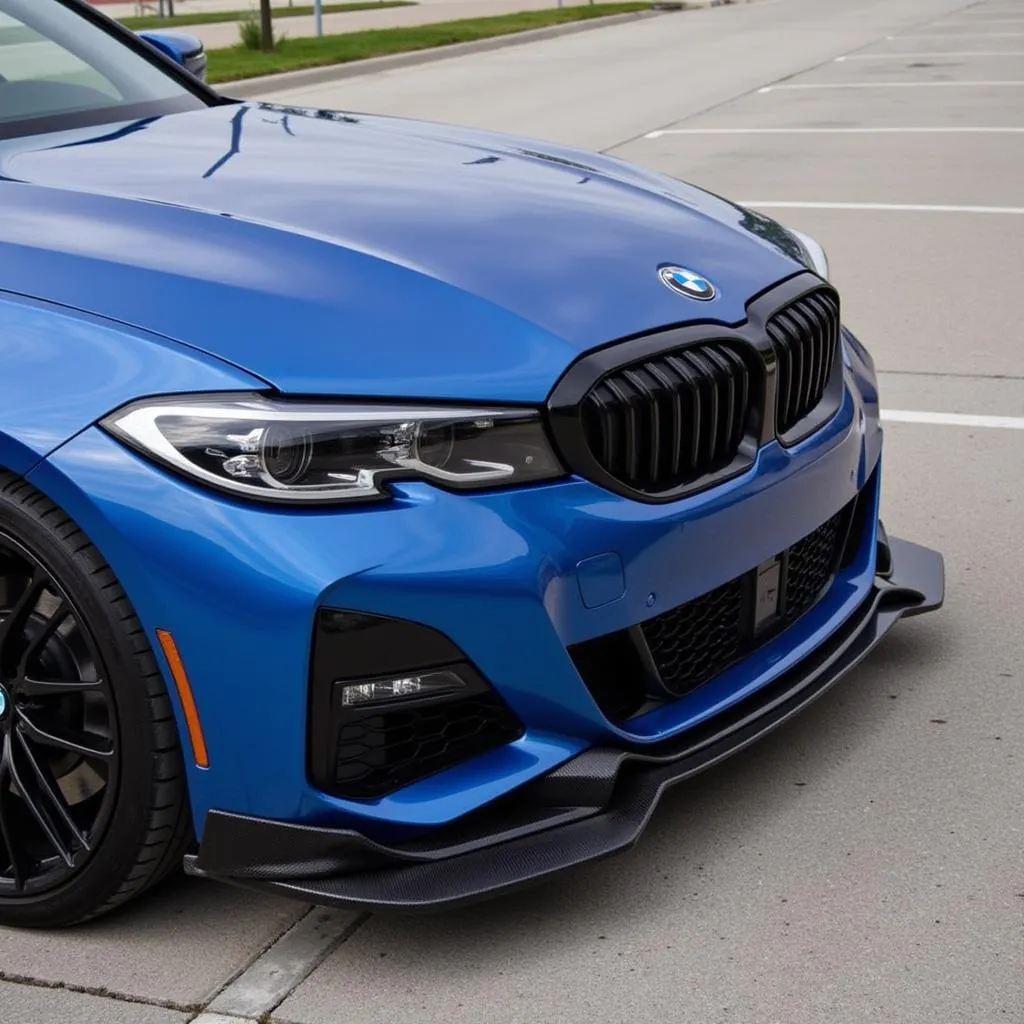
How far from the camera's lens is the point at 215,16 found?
103ft

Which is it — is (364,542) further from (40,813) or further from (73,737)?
(40,813)

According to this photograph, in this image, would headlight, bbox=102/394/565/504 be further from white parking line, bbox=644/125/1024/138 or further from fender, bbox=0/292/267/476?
white parking line, bbox=644/125/1024/138

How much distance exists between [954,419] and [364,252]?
327 cm

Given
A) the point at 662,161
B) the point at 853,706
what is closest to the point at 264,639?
the point at 853,706

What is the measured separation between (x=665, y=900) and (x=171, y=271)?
131cm

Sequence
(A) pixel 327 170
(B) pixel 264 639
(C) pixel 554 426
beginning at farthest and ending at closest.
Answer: (A) pixel 327 170 < (C) pixel 554 426 < (B) pixel 264 639

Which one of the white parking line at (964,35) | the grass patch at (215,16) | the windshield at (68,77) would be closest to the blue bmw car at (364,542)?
the windshield at (68,77)

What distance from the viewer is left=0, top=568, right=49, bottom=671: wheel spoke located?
274 cm

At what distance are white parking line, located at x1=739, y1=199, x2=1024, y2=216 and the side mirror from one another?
4.99m

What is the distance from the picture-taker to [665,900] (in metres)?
2.93

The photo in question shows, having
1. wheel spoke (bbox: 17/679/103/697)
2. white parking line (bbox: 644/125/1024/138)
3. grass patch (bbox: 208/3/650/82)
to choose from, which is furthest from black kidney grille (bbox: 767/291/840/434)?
grass patch (bbox: 208/3/650/82)

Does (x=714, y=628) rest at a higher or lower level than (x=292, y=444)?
lower

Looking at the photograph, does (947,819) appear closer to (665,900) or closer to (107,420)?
(665,900)

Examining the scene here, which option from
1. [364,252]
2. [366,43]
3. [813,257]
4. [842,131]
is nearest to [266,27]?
[366,43]
